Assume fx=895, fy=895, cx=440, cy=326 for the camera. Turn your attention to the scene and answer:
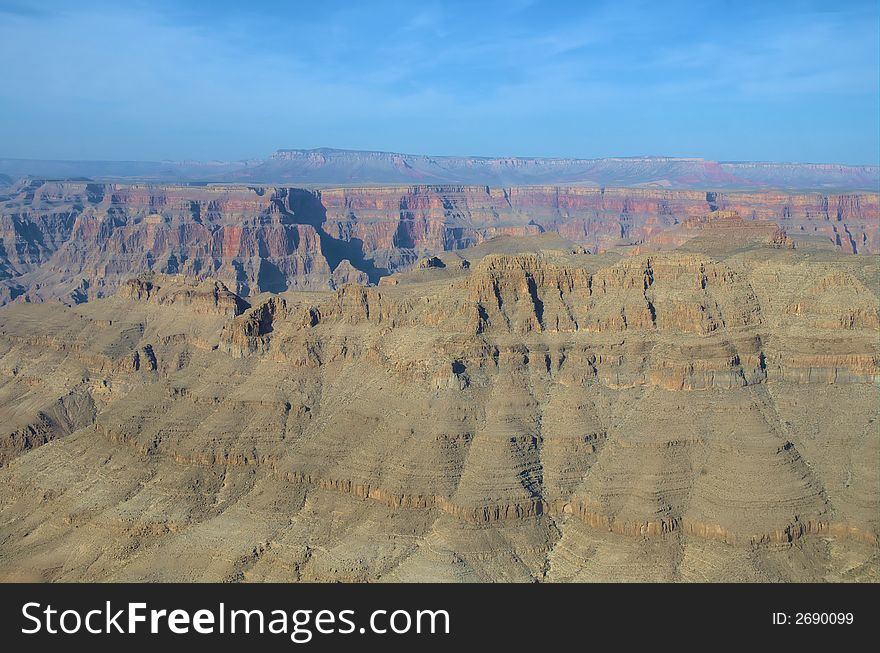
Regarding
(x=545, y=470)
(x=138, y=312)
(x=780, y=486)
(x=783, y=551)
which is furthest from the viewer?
(x=138, y=312)

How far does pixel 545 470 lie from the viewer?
7738 centimetres

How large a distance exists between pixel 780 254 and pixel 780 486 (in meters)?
53.3

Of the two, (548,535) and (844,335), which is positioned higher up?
(844,335)

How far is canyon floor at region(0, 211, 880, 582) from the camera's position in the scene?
228ft

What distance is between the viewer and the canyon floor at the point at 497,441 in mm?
69456

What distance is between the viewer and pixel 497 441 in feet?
260

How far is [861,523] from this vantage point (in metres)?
68.7
